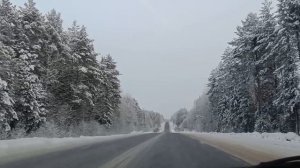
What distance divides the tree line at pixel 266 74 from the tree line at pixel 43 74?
737 inches

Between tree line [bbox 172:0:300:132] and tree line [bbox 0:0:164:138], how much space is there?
18.7 meters

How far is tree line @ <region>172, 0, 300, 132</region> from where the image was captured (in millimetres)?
46406

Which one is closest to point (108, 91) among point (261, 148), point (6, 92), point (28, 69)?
point (28, 69)

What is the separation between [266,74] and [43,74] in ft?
87.3

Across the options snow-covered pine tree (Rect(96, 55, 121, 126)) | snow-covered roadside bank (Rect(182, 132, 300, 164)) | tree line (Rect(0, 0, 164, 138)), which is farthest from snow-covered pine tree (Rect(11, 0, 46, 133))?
snow-covered pine tree (Rect(96, 55, 121, 126))

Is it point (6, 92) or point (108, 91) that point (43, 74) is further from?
point (108, 91)

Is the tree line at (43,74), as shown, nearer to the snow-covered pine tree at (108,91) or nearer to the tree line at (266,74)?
the snow-covered pine tree at (108,91)

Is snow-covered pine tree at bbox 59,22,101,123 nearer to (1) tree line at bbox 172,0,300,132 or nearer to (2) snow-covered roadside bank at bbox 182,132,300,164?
(1) tree line at bbox 172,0,300,132

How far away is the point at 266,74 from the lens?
184 feet

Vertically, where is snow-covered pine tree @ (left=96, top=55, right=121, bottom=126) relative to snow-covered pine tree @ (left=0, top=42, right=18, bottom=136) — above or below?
above

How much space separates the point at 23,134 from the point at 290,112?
27895mm

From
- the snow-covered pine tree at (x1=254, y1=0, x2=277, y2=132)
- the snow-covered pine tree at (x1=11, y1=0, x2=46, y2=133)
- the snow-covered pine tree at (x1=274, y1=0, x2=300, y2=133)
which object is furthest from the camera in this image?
the snow-covered pine tree at (x1=254, y1=0, x2=277, y2=132)

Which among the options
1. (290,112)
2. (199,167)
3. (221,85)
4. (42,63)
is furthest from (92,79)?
(199,167)

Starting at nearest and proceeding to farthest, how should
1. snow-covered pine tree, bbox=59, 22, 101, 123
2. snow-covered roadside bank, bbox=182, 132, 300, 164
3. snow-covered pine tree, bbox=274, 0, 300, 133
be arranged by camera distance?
1. snow-covered roadside bank, bbox=182, 132, 300, 164
2. snow-covered pine tree, bbox=274, 0, 300, 133
3. snow-covered pine tree, bbox=59, 22, 101, 123
